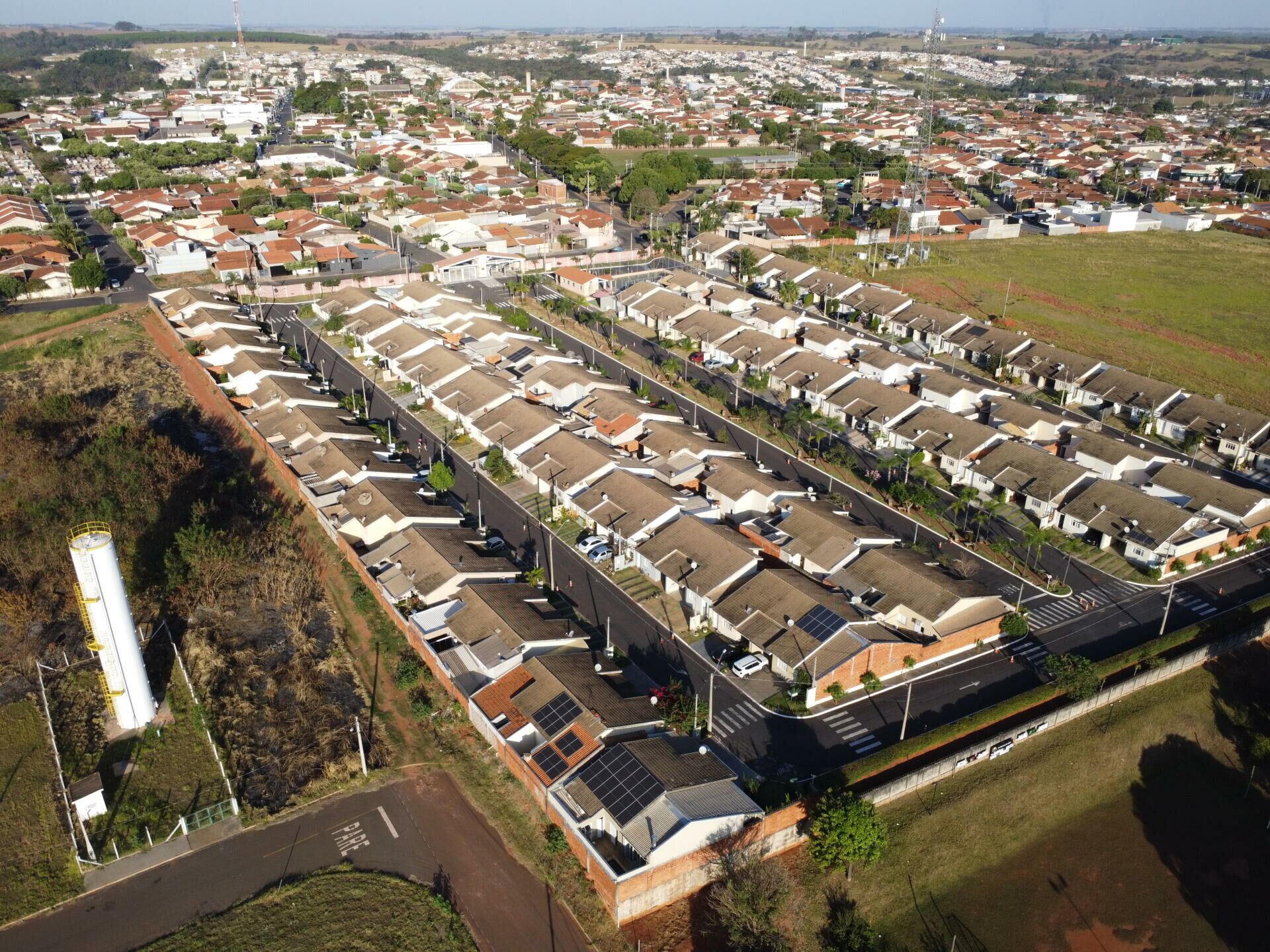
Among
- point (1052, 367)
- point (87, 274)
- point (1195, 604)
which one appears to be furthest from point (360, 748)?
point (87, 274)

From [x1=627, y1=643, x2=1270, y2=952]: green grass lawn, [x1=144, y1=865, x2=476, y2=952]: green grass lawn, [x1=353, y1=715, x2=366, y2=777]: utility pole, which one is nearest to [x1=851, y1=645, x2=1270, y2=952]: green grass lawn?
[x1=627, y1=643, x2=1270, y2=952]: green grass lawn

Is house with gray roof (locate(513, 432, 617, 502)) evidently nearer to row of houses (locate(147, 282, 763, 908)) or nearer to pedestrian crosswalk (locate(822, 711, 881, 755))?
row of houses (locate(147, 282, 763, 908))

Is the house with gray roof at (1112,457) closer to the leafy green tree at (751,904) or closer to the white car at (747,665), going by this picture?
the white car at (747,665)

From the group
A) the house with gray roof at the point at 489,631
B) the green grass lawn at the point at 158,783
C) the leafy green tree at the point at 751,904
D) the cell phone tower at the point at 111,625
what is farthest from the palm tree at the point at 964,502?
the cell phone tower at the point at 111,625

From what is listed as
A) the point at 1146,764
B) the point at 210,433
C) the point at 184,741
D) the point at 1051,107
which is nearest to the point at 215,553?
the point at 184,741

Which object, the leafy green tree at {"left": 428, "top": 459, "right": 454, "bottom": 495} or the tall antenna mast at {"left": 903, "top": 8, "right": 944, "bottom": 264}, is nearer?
the leafy green tree at {"left": 428, "top": 459, "right": 454, "bottom": 495}
